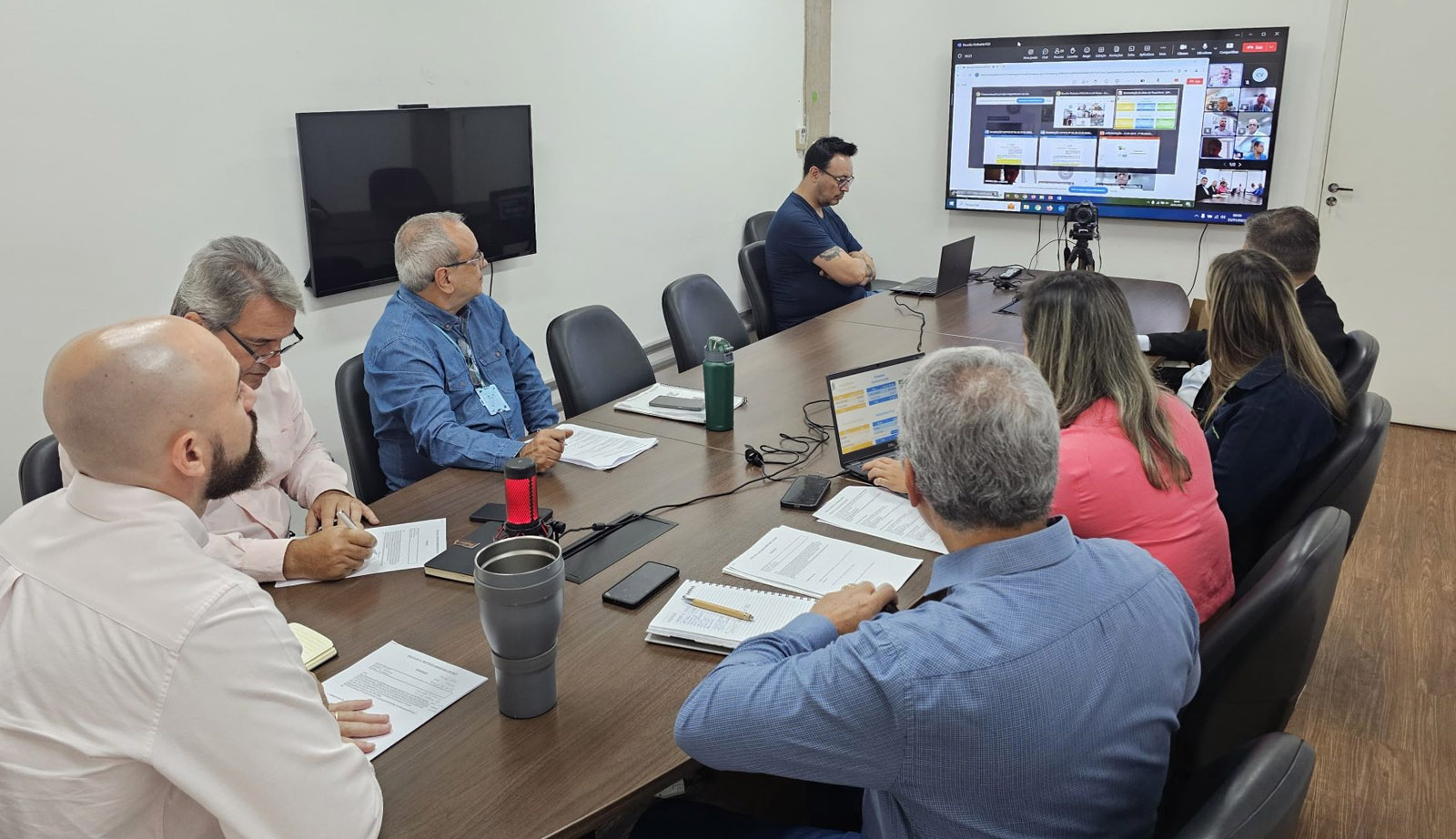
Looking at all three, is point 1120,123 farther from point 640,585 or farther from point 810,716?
point 810,716

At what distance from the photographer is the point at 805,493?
220cm

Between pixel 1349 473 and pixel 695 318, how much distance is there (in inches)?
89.6

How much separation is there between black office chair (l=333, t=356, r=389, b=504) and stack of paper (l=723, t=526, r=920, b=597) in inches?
49.2

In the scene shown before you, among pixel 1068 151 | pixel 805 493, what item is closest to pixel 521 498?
pixel 805 493

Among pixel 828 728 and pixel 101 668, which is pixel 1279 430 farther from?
pixel 101 668

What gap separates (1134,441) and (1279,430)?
67 centimetres

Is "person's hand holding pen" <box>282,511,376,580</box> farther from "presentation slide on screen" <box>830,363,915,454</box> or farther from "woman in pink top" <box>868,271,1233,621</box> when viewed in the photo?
"woman in pink top" <box>868,271,1233,621</box>

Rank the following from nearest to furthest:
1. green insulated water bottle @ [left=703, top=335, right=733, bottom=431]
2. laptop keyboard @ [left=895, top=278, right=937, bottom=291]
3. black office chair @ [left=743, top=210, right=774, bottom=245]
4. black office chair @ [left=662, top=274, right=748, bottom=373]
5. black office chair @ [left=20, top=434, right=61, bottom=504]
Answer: black office chair @ [left=20, top=434, right=61, bottom=504] → green insulated water bottle @ [left=703, top=335, right=733, bottom=431] → black office chair @ [left=662, top=274, right=748, bottom=373] → laptop keyboard @ [left=895, top=278, right=937, bottom=291] → black office chair @ [left=743, top=210, right=774, bottom=245]

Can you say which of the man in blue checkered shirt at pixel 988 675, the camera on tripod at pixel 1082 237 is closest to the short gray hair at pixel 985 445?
the man in blue checkered shirt at pixel 988 675

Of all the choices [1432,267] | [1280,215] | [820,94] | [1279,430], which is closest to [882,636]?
[1279,430]

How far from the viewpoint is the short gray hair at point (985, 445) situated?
1214mm

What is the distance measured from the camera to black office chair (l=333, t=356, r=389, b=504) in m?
2.62

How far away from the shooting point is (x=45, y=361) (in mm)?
2854

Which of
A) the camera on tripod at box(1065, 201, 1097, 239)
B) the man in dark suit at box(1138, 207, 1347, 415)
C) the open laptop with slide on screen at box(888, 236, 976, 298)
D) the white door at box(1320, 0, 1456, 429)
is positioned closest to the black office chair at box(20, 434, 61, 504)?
the man in dark suit at box(1138, 207, 1347, 415)
